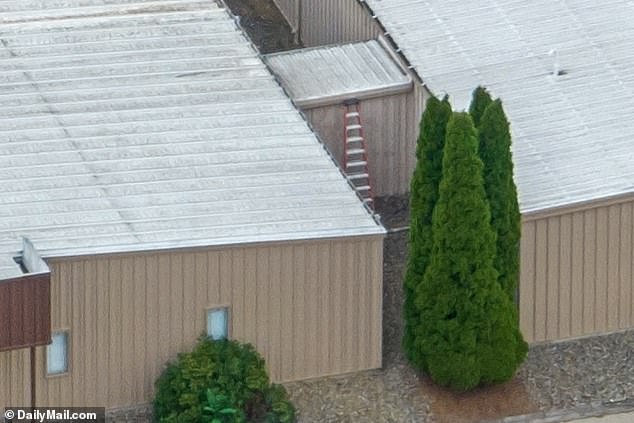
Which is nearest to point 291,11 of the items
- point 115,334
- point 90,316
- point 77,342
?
point 115,334

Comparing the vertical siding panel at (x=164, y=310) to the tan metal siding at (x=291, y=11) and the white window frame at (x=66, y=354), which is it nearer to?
the white window frame at (x=66, y=354)

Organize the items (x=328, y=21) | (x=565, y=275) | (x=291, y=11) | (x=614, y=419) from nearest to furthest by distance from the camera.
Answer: (x=614, y=419)
(x=565, y=275)
(x=328, y=21)
(x=291, y=11)

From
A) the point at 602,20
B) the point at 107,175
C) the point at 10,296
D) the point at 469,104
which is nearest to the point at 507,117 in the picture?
the point at 469,104

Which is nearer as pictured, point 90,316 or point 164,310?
point 90,316

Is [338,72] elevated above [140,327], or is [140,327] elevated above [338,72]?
[338,72]

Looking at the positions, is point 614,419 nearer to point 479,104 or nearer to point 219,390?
point 479,104

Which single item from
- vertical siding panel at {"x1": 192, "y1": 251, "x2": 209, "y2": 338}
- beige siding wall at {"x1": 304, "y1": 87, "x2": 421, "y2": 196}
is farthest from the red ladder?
vertical siding panel at {"x1": 192, "y1": 251, "x2": 209, "y2": 338}
